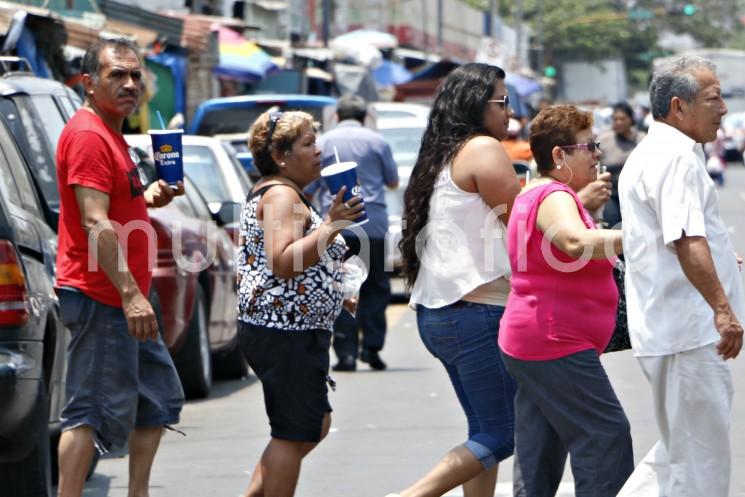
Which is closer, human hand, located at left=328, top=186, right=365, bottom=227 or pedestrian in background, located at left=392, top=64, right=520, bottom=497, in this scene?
human hand, located at left=328, top=186, right=365, bottom=227

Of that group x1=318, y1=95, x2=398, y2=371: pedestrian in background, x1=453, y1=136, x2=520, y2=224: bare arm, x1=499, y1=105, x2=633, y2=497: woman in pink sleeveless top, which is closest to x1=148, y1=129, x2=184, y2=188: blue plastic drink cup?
x1=453, y1=136, x2=520, y2=224: bare arm

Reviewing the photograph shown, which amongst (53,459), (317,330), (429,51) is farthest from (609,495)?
(429,51)

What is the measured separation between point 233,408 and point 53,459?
7.05 ft

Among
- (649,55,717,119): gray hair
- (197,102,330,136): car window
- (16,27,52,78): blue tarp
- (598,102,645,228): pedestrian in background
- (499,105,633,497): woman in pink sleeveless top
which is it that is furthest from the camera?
(197,102,330,136): car window

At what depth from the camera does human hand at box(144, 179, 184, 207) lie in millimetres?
6566

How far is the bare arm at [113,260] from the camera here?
616cm

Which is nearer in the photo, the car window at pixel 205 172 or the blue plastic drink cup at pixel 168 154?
the blue plastic drink cup at pixel 168 154

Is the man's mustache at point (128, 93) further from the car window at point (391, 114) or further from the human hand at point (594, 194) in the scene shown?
the car window at point (391, 114)

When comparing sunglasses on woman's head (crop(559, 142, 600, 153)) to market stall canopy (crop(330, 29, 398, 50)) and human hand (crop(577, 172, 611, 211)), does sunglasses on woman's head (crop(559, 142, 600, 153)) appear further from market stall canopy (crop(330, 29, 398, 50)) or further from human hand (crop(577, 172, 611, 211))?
market stall canopy (crop(330, 29, 398, 50))

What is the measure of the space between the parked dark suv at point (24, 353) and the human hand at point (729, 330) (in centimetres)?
259

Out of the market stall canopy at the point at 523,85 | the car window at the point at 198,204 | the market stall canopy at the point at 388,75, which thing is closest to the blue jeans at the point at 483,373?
the car window at the point at 198,204

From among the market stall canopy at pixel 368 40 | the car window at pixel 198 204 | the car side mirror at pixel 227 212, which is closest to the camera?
the car side mirror at pixel 227 212

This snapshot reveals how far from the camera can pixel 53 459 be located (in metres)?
8.35

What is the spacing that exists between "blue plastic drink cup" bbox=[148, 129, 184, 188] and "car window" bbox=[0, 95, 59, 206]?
161 cm
